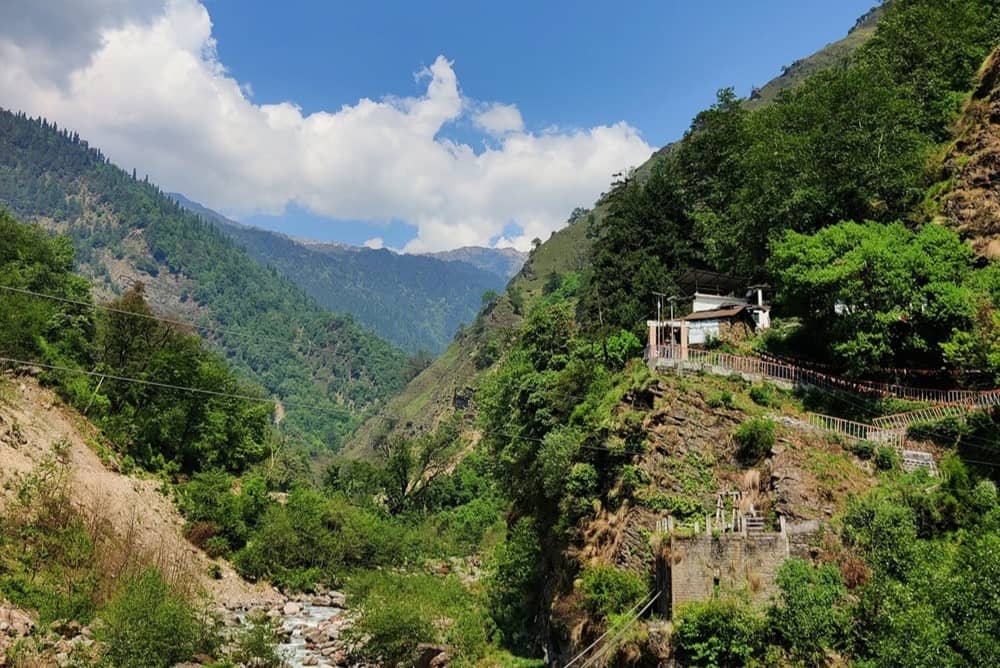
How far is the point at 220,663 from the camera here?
29891 millimetres

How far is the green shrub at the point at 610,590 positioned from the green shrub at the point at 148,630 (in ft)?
55.2

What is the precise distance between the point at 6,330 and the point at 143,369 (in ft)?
32.1

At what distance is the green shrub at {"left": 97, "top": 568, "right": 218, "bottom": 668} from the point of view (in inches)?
1093

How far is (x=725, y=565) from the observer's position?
23.4 meters

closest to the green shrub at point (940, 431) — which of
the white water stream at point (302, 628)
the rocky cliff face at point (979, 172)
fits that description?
the rocky cliff face at point (979, 172)

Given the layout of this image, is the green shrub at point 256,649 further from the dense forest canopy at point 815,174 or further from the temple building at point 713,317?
the dense forest canopy at point 815,174

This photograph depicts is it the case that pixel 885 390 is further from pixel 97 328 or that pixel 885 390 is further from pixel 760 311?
pixel 97 328

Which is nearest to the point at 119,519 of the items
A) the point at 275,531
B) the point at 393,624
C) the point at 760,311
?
the point at 275,531

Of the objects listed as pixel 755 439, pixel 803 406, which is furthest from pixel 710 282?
pixel 755 439

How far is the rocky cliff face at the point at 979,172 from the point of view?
103 ft

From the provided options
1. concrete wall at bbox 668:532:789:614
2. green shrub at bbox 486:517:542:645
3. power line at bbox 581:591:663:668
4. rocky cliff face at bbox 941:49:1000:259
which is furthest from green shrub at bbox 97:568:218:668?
rocky cliff face at bbox 941:49:1000:259

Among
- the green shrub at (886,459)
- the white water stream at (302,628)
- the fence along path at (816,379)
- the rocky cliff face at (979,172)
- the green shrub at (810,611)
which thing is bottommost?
the white water stream at (302,628)

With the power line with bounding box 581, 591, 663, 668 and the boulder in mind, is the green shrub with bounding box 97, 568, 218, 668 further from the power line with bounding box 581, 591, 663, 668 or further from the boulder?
the power line with bounding box 581, 591, 663, 668

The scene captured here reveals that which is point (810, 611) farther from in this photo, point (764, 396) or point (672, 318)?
point (672, 318)
